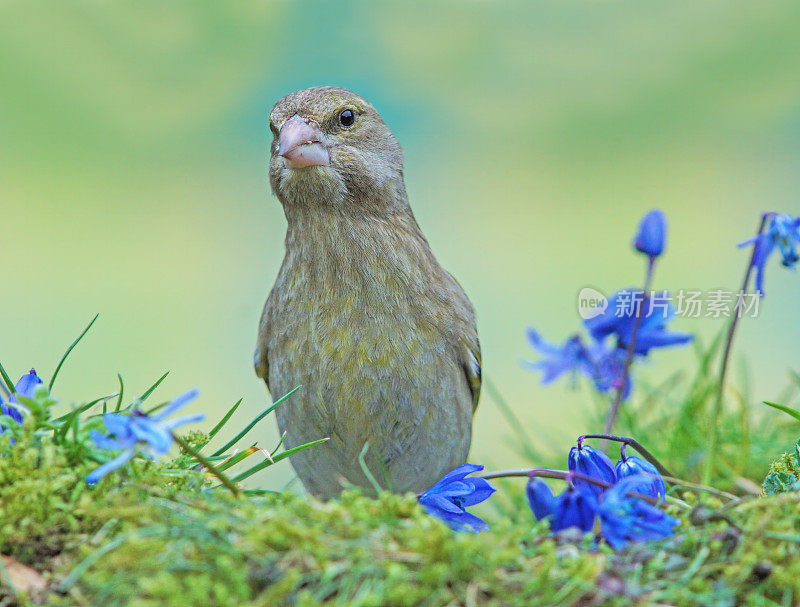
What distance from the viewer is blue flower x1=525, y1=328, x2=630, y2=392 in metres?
3.14

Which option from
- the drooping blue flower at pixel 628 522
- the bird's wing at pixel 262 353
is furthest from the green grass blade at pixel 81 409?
the bird's wing at pixel 262 353

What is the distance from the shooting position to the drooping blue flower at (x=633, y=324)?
8.87 feet

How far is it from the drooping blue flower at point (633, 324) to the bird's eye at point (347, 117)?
3.62 ft

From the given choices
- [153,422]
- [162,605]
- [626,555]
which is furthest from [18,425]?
[626,555]

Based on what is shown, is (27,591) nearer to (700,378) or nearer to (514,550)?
(514,550)

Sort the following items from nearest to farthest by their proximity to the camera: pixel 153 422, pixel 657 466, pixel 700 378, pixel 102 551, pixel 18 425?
pixel 102 551, pixel 153 422, pixel 18 425, pixel 657 466, pixel 700 378

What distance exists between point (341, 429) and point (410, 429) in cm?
24

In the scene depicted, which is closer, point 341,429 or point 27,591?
point 27,591

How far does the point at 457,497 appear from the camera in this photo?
6.91ft

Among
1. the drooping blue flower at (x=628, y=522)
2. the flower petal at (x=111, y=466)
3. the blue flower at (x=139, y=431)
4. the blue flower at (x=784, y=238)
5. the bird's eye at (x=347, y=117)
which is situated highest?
the bird's eye at (x=347, y=117)

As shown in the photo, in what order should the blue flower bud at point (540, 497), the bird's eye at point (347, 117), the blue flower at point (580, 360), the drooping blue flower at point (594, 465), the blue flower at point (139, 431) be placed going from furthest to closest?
1. the blue flower at point (580, 360)
2. the bird's eye at point (347, 117)
3. the drooping blue flower at point (594, 465)
4. the blue flower bud at point (540, 497)
5. the blue flower at point (139, 431)

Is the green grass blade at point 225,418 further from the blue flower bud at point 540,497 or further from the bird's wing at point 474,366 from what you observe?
the bird's wing at point 474,366

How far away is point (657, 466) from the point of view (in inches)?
84.0

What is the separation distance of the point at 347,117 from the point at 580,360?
128 centimetres
